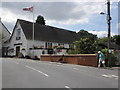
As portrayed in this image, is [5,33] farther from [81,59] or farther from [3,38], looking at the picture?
[81,59]

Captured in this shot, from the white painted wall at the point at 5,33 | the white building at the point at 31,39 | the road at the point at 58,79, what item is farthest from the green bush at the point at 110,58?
the white painted wall at the point at 5,33

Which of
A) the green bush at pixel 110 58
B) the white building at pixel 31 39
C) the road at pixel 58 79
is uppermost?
the white building at pixel 31 39

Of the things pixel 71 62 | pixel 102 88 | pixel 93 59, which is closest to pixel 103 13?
pixel 93 59

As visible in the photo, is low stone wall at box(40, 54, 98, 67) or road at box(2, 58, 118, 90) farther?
low stone wall at box(40, 54, 98, 67)

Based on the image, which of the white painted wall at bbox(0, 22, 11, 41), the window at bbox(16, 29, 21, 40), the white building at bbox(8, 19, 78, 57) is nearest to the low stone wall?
the white building at bbox(8, 19, 78, 57)

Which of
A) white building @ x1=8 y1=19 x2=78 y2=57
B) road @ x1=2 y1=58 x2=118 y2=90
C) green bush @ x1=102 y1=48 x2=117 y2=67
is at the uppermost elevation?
white building @ x1=8 y1=19 x2=78 y2=57

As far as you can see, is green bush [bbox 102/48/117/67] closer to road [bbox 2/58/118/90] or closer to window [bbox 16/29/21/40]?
road [bbox 2/58/118/90]

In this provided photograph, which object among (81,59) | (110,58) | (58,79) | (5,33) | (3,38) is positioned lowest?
(58,79)

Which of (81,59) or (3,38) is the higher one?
(3,38)

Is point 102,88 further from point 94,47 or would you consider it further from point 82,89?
point 94,47

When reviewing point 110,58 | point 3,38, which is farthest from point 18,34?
point 110,58

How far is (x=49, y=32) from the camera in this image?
5756 cm

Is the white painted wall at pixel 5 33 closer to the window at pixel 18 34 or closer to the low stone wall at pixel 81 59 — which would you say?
the window at pixel 18 34

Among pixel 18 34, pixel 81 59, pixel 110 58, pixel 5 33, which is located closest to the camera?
pixel 110 58
